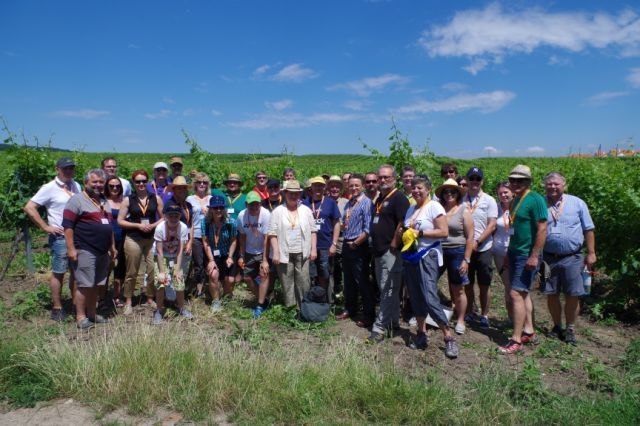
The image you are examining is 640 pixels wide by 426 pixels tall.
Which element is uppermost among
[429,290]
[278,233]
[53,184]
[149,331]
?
[53,184]

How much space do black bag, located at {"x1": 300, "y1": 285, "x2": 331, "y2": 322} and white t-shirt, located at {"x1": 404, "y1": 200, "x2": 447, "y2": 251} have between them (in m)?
1.70

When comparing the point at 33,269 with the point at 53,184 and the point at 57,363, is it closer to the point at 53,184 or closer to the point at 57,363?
the point at 53,184

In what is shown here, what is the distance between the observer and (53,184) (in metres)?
5.67

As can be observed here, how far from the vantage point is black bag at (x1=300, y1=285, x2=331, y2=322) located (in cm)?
571

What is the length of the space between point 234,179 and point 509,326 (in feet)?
14.8

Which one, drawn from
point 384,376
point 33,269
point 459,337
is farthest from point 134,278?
point 459,337

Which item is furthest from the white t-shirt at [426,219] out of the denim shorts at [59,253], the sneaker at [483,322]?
the denim shorts at [59,253]

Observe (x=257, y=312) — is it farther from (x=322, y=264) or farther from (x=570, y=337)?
(x=570, y=337)

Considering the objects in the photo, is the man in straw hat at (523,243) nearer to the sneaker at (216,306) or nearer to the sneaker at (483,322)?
the sneaker at (483,322)

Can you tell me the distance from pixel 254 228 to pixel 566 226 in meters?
3.95


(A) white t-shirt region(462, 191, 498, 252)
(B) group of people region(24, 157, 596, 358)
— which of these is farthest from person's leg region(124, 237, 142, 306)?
(A) white t-shirt region(462, 191, 498, 252)

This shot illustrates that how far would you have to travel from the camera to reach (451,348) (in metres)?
4.70

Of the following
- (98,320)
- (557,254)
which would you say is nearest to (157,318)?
(98,320)

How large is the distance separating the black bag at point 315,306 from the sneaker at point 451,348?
168cm
